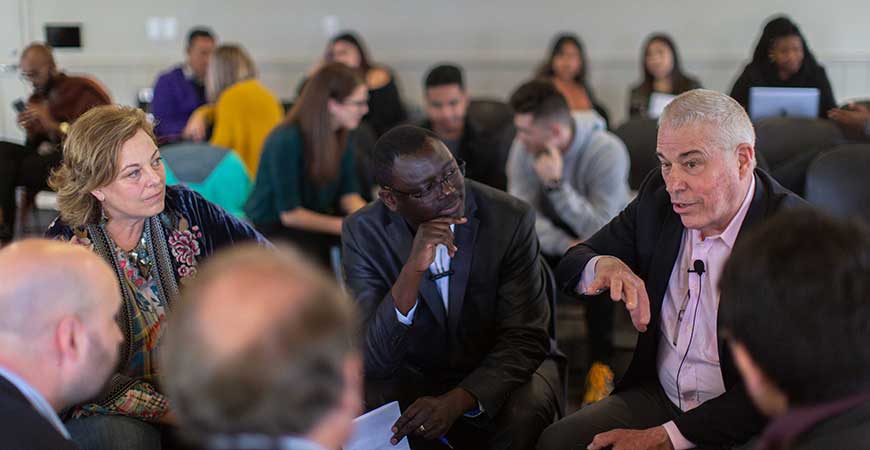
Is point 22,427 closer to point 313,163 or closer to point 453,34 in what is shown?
point 313,163

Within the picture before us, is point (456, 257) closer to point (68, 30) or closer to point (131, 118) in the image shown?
point (131, 118)

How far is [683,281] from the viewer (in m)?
2.23

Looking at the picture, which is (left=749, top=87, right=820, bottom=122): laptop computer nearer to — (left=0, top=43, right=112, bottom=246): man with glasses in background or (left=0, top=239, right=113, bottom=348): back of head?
(left=0, top=43, right=112, bottom=246): man with glasses in background

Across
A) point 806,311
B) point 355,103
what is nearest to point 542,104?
point 355,103

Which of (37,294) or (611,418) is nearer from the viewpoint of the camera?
(37,294)

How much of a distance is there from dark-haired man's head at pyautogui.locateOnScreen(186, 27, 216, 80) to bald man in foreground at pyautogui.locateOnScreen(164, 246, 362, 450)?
18.1 ft

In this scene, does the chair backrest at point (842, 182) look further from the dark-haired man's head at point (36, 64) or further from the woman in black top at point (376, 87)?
the dark-haired man's head at point (36, 64)

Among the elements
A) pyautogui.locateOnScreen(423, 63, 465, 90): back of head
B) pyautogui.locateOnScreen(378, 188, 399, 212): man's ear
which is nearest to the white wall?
pyautogui.locateOnScreen(423, 63, 465, 90): back of head

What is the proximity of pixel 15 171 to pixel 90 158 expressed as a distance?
2.96 metres

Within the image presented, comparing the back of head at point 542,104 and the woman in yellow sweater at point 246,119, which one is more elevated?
the back of head at point 542,104

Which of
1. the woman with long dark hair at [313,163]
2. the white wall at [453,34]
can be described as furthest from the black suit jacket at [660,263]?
the white wall at [453,34]

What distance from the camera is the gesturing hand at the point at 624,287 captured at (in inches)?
80.4

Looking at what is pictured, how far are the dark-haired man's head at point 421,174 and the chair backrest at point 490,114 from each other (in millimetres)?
2662

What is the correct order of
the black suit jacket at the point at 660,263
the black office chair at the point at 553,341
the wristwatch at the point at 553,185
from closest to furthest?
the black suit jacket at the point at 660,263
the black office chair at the point at 553,341
the wristwatch at the point at 553,185
